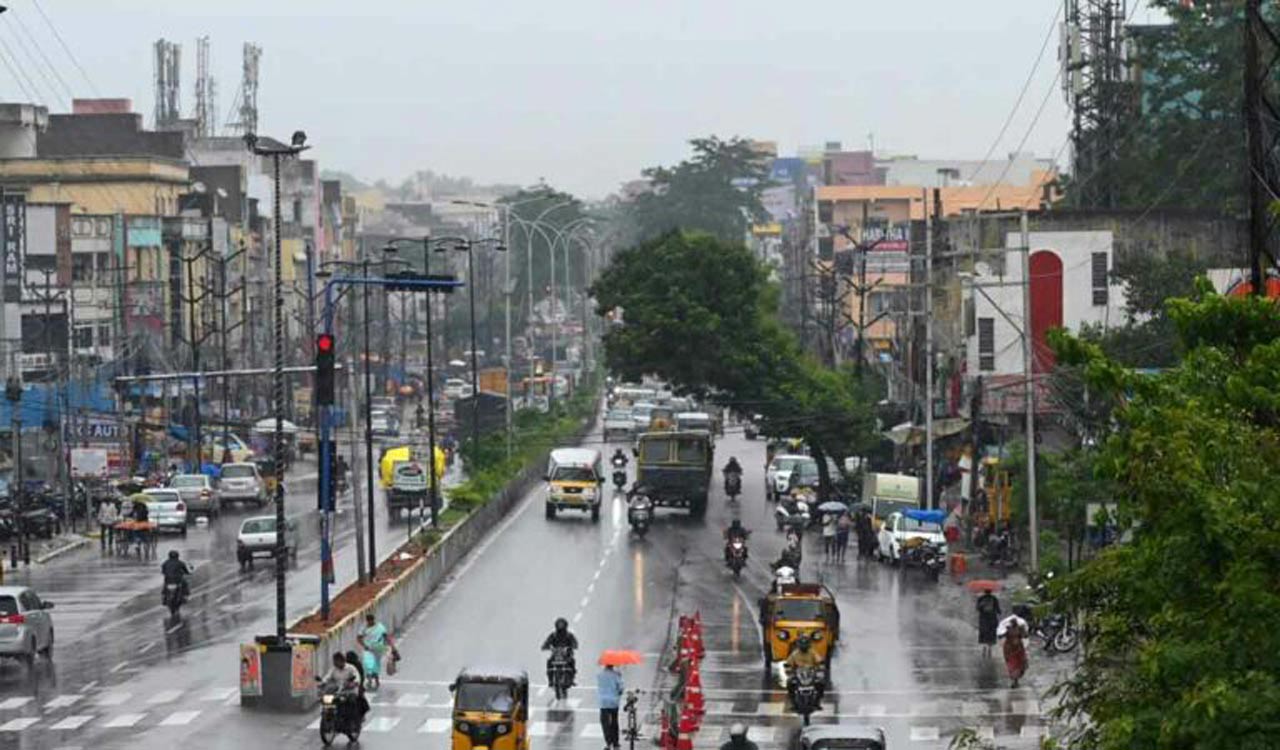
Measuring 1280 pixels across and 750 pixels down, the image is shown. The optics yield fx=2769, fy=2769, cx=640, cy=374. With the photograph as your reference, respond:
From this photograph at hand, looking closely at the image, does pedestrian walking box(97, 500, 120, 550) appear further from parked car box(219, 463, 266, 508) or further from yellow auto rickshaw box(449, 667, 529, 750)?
yellow auto rickshaw box(449, 667, 529, 750)

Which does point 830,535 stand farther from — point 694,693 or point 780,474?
point 694,693

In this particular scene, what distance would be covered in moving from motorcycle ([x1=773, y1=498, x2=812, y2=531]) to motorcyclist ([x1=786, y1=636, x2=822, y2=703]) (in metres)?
27.7

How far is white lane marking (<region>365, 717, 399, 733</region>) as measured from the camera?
41281mm

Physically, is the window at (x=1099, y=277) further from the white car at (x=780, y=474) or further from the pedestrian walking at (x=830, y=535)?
the pedestrian walking at (x=830, y=535)

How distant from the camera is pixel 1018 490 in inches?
2606

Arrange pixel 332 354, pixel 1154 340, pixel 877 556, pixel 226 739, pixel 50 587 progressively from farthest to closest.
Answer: pixel 1154 340 < pixel 877 556 < pixel 50 587 < pixel 332 354 < pixel 226 739

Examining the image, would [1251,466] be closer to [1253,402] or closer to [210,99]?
[1253,402]

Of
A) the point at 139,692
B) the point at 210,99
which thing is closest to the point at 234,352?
the point at 210,99

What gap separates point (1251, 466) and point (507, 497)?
59567 mm

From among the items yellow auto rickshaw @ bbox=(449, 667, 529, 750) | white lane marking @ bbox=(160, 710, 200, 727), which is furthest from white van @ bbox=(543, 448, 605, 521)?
yellow auto rickshaw @ bbox=(449, 667, 529, 750)

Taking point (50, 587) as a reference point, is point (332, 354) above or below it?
above

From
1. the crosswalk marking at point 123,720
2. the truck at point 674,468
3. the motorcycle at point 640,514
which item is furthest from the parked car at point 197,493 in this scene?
the crosswalk marking at point 123,720

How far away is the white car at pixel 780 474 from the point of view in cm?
8406

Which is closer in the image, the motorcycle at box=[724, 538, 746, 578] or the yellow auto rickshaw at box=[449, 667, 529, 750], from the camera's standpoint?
the yellow auto rickshaw at box=[449, 667, 529, 750]
